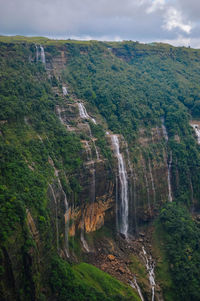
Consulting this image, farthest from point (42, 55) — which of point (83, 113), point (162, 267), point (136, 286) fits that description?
point (136, 286)

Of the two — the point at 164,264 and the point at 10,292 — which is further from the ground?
the point at 10,292

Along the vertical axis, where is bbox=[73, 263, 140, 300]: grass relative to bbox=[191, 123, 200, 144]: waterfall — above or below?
below

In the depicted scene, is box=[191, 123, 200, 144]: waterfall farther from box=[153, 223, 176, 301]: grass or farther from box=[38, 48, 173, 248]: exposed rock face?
box=[153, 223, 176, 301]: grass

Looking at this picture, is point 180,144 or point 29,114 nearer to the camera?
point 29,114

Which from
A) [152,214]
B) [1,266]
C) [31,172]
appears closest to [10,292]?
[1,266]

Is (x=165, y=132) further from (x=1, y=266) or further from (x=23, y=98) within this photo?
(x=1, y=266)

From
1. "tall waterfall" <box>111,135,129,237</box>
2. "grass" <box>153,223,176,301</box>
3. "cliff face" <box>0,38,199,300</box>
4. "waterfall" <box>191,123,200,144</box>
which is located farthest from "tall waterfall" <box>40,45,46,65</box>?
"grass" <box>153,223,176,301</box>

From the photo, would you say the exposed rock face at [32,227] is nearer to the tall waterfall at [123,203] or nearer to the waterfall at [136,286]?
the waterfall at [136,286]

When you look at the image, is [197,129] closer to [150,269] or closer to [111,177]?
[111,177]
